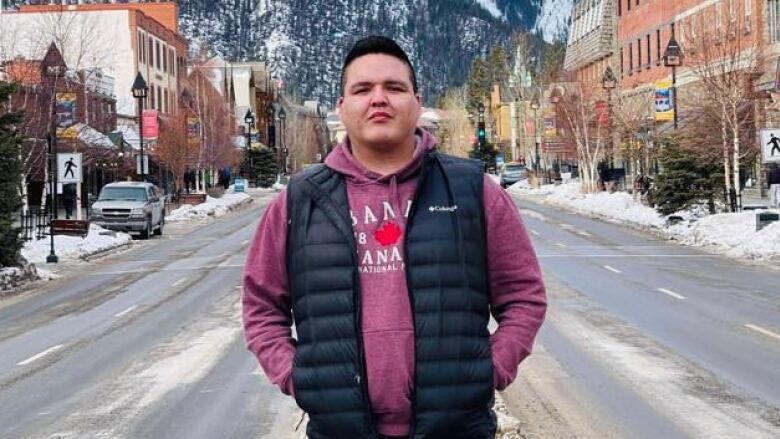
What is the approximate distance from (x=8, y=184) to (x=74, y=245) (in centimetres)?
823

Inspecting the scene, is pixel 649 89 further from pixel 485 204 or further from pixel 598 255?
pixel 485 204

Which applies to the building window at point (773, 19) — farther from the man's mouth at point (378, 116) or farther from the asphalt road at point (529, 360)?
the man's mouth at point (378, 116)

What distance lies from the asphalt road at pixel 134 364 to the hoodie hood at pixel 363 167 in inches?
208

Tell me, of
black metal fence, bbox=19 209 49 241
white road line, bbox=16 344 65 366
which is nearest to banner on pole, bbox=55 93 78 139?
black metal fence, bbox=19 209 49 241

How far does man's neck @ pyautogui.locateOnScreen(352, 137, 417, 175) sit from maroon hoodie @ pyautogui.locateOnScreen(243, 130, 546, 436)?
35 mm

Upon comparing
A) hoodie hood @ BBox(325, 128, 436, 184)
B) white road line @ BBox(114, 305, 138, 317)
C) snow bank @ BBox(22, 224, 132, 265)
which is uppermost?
hoodie hood @ BBox(325, 128, 436, 184)

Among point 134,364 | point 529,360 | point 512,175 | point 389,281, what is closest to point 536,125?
point 512,175

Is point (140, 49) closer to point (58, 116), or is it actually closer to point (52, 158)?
point (58, 116)

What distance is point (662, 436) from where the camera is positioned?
8508 mm

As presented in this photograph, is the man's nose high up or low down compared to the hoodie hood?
up

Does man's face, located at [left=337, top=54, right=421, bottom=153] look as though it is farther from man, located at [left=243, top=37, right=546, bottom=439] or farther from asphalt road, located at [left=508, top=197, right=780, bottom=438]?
asphalt road, located at [left=508, top=197, right=780, bottom=438]

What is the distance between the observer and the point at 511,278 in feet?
13.0

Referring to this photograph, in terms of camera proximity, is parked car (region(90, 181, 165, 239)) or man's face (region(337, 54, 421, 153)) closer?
man's face (region(337, 54, 421, 153))

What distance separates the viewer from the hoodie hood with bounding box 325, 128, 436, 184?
388 centimetres
